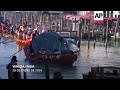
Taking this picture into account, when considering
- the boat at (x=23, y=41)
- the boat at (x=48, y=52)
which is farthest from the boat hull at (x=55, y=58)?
the boat at (x=23, y=41)

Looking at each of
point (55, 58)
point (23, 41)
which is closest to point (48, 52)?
point (55, 58)

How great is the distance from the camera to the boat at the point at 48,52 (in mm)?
16656

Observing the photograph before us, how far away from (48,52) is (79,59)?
0.70 m

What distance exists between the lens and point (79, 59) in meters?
16.7

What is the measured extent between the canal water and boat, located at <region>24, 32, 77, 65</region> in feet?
0.37

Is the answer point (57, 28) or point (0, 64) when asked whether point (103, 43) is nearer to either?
point (57, 28)

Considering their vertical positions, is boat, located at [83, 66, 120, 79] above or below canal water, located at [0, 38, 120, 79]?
below

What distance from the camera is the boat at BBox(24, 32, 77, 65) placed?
656 inches

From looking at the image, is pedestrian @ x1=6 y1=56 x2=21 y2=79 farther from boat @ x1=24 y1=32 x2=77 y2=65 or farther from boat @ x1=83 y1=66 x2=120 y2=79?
boat @ x1=83 y1=66 x2=120 y2=79

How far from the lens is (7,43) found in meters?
16.7

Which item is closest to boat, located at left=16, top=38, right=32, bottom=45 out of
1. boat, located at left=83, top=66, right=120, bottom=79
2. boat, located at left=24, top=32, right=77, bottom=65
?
boat, located at left=24, top=32, right=77, bottom=65
